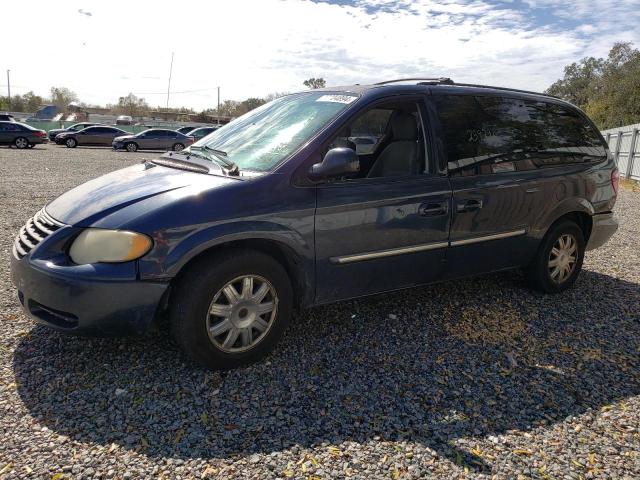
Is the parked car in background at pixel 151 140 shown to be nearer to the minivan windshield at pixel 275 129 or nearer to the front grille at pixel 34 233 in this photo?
the minivan windshield at pixel 275 129

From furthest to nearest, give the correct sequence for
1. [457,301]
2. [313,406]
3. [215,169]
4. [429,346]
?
[457,301] < [429,346] < [215,169] < [313,406]

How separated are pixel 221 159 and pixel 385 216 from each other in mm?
1238

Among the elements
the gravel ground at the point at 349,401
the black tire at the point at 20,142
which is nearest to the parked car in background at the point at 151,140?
the black tire at the point at 20,142

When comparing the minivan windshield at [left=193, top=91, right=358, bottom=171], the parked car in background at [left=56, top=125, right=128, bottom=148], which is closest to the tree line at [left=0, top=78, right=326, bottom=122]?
the parked car in background at [left=56, top=125, right=128, bottom=148]

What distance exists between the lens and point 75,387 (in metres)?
2.96

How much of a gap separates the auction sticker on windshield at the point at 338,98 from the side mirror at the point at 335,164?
2.04 ft

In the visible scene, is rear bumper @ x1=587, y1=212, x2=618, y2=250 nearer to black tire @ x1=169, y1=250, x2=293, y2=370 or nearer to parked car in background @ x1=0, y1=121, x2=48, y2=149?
black tire @ x1=169, y1=250, x2=293, y2=370

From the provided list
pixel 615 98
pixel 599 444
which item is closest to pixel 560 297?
pixel 599 444

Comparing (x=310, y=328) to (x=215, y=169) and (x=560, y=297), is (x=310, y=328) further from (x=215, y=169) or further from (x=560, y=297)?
(x=560, y=297)

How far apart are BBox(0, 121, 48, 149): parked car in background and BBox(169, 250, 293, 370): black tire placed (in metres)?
26.5

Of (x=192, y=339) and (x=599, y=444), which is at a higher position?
(x=192, y=339)

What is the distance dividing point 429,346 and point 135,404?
6.73 ft

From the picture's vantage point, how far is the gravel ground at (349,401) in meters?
2.44

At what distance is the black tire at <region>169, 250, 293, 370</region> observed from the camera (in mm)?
2980
